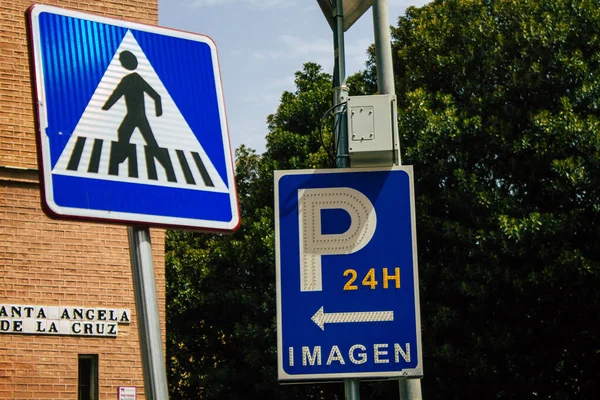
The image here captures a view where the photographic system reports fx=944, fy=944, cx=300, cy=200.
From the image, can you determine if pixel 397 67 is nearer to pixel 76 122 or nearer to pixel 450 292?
pixel 450 292

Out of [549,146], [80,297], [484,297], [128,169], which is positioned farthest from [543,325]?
[128,169]

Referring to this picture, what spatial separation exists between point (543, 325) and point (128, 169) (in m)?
16.6

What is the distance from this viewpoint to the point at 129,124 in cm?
295

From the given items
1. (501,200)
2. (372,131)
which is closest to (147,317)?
(372,131)

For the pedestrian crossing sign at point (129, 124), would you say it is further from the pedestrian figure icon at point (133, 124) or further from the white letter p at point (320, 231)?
the white letter p at point (320, 231)

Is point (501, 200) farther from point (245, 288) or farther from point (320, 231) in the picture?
point (320, 231)

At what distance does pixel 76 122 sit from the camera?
2.88 m

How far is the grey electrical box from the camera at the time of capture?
5.32 metres

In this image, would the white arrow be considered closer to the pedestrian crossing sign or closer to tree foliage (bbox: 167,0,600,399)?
the pedestrian crossing sign

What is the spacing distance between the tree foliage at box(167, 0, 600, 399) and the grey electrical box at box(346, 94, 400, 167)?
1237 centimetres

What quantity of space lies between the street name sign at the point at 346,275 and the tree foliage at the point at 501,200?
12.6m

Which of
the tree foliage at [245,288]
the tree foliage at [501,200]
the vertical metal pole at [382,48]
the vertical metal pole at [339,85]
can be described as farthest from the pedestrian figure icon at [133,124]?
the tree foliage at [245,288]

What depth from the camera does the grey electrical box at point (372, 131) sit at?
5316mm

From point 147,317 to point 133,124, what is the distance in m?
0.60
